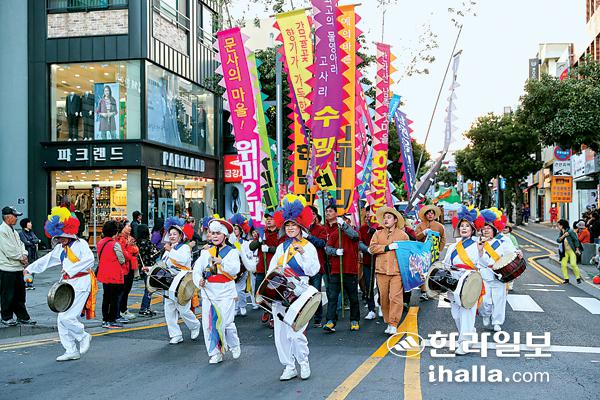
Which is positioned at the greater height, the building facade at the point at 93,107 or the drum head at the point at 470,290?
the building facade at the point at 93,107

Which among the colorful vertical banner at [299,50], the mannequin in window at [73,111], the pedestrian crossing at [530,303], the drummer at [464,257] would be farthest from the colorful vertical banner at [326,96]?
the mannequin in window at [73,111]

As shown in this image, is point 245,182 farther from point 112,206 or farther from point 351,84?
point 112,206

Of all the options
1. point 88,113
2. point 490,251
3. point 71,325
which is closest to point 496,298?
point 490,251

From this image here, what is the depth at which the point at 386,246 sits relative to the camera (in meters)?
8.40

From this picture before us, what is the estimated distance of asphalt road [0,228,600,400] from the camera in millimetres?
5938

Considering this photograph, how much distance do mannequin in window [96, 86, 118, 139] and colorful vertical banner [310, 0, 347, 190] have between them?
50.3 ft

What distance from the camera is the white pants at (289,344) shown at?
640 cm

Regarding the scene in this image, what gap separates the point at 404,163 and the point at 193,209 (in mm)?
16449

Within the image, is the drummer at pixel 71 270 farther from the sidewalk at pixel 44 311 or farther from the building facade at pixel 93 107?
Result: the building facade at pixel 93 107

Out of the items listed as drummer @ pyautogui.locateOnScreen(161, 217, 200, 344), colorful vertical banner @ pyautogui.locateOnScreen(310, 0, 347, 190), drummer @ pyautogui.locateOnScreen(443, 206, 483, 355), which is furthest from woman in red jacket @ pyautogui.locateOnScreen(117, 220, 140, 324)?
drummer @ pyautogui.locateOnScreen(443, 206, 483, 355)

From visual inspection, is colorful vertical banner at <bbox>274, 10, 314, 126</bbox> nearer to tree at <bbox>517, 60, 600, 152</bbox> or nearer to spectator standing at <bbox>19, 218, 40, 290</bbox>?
tree at <bbox>517, 60, 600, 152</bbox>

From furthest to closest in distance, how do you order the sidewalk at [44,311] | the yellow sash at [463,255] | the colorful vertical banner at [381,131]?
the colorful vertical banner at [381,131]
the sidewalk at [44,311]
the yellow sash at [463,255]

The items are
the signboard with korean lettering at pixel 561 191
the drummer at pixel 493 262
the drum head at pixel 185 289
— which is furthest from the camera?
the signboard with korean lettering at pixel 561 191

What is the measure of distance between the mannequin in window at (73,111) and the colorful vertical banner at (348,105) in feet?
53.2
